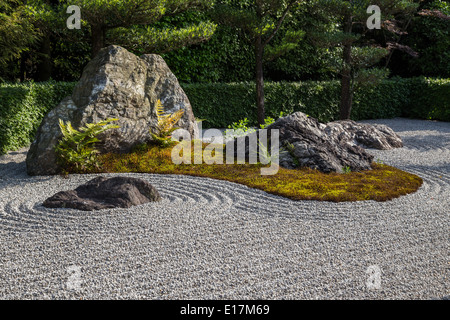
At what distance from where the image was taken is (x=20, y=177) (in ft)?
21.0

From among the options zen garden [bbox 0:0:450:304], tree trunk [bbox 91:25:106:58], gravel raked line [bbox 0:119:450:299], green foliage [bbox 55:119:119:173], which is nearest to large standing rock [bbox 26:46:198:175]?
zen garden [bbox 0:0:450:304]

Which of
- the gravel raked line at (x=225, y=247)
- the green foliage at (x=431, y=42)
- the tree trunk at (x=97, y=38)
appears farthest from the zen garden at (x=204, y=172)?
the green foliage at (x=431, y=42)

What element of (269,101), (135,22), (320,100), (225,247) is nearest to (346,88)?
(320,100)

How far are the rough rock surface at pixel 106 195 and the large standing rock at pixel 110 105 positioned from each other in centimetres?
157

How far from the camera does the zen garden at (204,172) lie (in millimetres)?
3363

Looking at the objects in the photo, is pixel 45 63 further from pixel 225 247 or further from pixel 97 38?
pixel 225 247

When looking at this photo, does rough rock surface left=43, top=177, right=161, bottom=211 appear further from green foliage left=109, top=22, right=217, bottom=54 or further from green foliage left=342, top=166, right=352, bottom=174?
green foliage left=109, top=22, right=217, bottom=54

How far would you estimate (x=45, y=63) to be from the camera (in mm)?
10492

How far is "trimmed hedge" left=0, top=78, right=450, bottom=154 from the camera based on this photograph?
26.8ft

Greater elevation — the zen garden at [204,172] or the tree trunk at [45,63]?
the tree trunk at [45,63]

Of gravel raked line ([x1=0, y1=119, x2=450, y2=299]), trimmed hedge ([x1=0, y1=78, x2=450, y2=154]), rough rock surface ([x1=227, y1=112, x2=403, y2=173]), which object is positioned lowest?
gravel raked line ([x1=0, y1=119, x2=450, y2=299])

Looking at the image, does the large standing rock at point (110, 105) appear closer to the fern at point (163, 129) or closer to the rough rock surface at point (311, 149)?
the fern at point (163, 129)

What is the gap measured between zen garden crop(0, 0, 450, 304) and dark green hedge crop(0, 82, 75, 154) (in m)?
0.03

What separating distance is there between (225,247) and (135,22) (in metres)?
5.65
